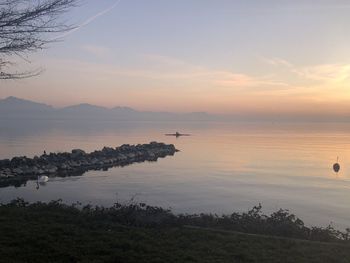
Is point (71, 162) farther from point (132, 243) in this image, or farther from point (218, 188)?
point (132, 243)

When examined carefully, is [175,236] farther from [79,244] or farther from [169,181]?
→ [169,181]

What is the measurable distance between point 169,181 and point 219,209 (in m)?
7.98

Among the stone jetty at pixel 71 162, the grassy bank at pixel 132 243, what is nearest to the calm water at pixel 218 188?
the stone jetty at pixel 71 162

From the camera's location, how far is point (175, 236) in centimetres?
881

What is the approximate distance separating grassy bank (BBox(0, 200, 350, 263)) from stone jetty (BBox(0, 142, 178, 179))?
15953 mm

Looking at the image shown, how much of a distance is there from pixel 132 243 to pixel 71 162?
22.9m

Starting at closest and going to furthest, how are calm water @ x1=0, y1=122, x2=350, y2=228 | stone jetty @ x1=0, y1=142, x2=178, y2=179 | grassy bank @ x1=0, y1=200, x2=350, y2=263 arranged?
1. grassy bank @ x1=0, y1=200, x2=350, y2=263
2. calm water @ x1=0, y1=122, x2=350, y2=228
3. stone jetty @ x1=0, y1=142, x2=178, y2=179

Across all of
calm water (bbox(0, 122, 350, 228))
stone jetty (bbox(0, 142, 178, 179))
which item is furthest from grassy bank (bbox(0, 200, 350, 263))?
stone jetty (bbox(0, 142, 178, 179))

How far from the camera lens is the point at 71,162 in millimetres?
29969

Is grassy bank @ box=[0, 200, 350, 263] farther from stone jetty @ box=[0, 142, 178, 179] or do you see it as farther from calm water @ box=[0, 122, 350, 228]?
stone jetty @ box=[0, 142, 178, 179]

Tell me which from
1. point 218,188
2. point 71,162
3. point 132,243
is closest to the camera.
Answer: point 132,243

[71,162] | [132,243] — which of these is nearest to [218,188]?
[71,162]

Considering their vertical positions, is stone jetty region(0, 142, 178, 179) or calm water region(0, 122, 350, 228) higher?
stone jetty region(0, 142, 178, 179)

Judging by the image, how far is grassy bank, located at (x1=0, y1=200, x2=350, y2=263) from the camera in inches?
276
